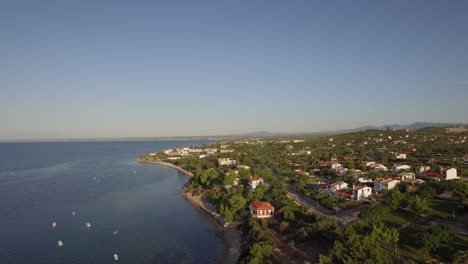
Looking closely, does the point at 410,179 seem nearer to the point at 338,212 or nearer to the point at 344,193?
the point at 344,193

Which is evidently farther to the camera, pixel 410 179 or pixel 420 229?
pixel 410 179

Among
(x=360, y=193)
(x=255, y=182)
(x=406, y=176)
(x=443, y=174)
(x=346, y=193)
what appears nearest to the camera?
(x=360, y=193)

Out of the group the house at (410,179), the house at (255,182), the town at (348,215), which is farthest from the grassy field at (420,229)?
the house at (255,182)

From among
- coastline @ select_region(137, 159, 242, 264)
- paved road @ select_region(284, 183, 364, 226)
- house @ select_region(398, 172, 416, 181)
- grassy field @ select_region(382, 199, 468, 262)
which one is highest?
house @ select_region(398, 172, 416, 181)

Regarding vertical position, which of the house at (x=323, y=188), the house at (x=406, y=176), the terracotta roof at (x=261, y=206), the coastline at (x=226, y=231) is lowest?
the coastline at (x=226, y=231)

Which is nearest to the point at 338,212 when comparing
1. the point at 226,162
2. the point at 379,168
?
the point at 379,168

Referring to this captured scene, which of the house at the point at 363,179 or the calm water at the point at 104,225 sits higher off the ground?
the house at the point at 363,179

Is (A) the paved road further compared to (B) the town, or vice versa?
(A) the paved road

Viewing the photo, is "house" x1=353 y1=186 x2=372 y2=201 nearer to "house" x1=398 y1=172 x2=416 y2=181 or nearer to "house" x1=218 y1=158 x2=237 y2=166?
"house" x1=398 y1=172 x2=416 y2=181

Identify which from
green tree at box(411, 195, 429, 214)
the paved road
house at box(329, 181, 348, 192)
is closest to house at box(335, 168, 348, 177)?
house at box(329, 181, 348, 192)

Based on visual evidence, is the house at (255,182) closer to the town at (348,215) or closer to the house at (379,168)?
the town at (348,215)

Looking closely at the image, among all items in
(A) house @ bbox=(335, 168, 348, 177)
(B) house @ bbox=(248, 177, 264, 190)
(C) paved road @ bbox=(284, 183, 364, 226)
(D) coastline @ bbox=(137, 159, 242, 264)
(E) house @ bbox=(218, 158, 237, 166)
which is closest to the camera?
(D) coastline @ bbox=(137, 159, 242, 264)

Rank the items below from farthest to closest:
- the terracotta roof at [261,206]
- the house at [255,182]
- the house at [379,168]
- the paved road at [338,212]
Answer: the house at [379,168], the house at [255,182], the terracotta roof at [261,206], the paved road at [338,212]

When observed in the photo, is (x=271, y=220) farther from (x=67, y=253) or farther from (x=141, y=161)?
(x=141, y=161)
